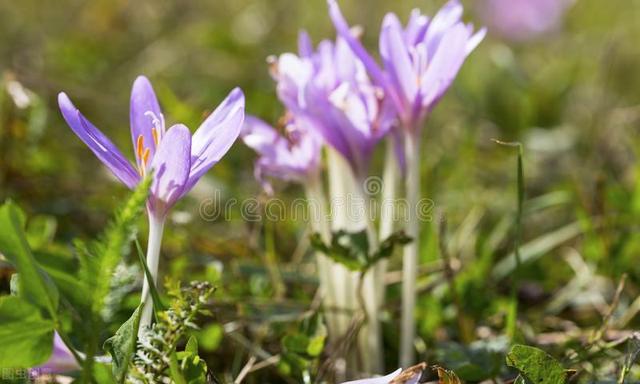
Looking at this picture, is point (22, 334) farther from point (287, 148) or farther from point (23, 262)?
point (287, 148)

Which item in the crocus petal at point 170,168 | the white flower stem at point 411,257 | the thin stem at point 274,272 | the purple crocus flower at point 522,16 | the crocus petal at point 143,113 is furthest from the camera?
the purple crocus flower at point 522,16

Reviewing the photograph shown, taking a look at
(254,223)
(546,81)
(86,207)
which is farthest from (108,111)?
(546,81)

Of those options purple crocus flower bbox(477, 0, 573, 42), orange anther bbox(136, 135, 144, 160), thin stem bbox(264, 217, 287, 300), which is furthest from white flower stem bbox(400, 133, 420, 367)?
purple crocus flower bbox(477, 0, 573, 42)

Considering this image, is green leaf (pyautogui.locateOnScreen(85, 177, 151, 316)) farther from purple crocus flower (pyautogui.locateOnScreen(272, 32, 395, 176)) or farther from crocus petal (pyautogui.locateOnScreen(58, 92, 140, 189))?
purple crocus flower (pyautogui.locateOnScreen(272, 32, 395, 176))

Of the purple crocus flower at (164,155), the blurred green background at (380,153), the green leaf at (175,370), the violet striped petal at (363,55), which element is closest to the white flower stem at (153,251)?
the purple crocus flower at (164,155)

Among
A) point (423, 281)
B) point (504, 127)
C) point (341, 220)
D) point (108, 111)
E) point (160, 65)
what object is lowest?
point (423, 281)

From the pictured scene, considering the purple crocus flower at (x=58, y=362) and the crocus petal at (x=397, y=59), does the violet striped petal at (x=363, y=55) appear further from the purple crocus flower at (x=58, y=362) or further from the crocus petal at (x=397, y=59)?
the purple crocus flower at (x=58, y=362)

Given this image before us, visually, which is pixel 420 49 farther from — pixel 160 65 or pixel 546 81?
pixel 160 65
